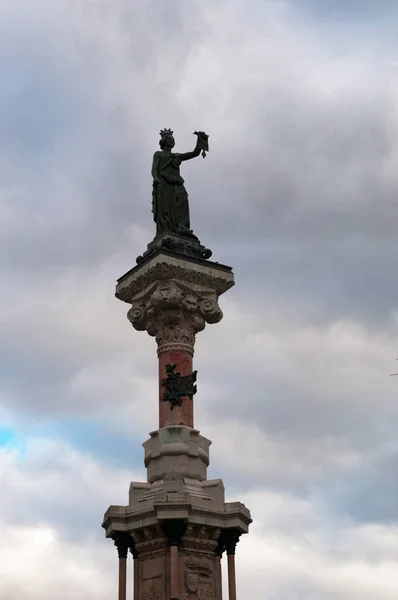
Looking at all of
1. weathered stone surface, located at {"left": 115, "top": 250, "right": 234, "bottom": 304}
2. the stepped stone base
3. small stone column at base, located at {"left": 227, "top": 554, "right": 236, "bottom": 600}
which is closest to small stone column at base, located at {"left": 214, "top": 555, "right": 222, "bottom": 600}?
the stepped stone base

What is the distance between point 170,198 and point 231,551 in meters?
10.8

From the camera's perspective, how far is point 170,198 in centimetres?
3014

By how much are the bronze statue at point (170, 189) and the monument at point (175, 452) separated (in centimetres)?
3

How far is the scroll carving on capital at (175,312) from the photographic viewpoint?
1086 inches

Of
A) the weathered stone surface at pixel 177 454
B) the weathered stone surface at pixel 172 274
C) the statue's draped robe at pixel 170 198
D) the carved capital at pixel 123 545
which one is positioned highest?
the statue's draped robe at pixel 170 198

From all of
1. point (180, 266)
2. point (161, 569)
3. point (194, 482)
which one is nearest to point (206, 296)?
point (180, 266)

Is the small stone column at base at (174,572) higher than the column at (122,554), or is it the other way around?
the column at (122,554)

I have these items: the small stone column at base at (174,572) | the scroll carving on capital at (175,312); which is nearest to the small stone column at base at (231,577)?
the small stone column at base at (174,572)

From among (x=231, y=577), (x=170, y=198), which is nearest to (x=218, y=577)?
(x=231, y=577)

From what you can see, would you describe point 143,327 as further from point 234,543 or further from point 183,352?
point 234,543

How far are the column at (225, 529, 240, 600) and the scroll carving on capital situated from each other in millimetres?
5217

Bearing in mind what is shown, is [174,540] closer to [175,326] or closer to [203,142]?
[175,326]

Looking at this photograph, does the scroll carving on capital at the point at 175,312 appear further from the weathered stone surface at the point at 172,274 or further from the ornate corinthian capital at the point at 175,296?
the weathered stone surface at the point at 172,274

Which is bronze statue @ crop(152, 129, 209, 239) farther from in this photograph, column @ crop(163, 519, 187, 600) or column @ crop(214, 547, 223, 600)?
column @ crop(214, 547, 223, 600)
